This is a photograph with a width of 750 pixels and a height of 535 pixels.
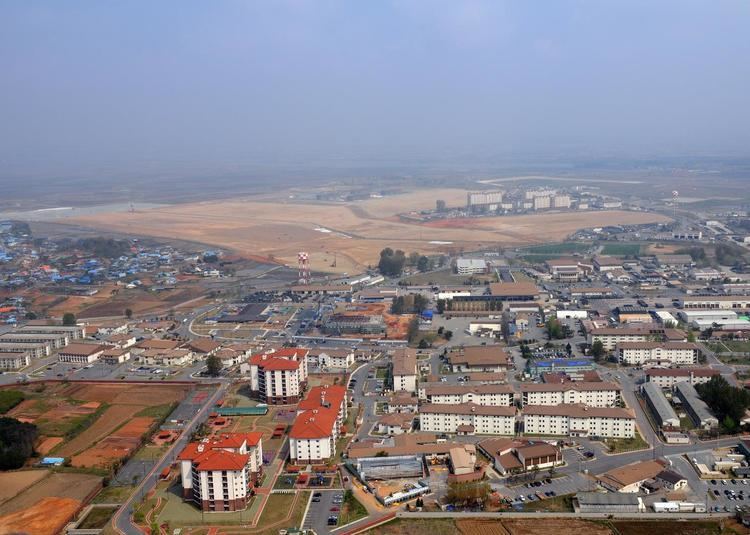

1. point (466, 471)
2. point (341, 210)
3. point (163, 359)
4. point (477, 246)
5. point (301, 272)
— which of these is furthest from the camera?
point (341, 210)

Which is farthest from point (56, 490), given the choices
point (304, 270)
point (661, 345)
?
point (304, 270)

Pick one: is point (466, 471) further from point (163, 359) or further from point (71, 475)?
point (163, 359)

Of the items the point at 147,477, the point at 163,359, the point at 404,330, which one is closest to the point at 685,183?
the point at 404,330

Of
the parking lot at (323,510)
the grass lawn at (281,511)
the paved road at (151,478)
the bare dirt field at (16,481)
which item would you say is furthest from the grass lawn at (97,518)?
the parking lot at (323,510)

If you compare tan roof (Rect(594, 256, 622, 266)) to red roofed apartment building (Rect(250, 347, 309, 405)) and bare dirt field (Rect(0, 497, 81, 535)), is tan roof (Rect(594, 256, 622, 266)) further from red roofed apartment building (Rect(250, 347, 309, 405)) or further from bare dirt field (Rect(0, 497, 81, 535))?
bare dirt field (Rect(0, 497, 81, 535))

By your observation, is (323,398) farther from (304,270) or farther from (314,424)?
(304,270)

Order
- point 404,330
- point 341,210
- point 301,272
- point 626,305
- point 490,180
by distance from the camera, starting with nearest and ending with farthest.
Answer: point 404,330 < point 626,305 < point 301,272 < point 341,210 < point 490,180

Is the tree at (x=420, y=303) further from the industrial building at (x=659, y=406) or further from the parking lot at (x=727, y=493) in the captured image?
the parking lot at (x=727, y=493)
